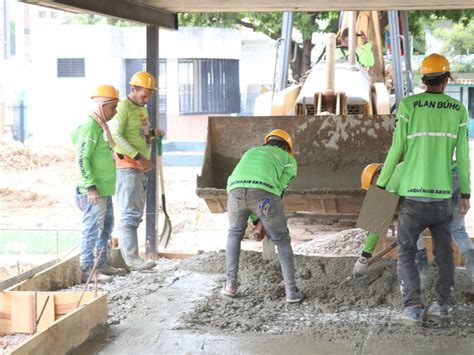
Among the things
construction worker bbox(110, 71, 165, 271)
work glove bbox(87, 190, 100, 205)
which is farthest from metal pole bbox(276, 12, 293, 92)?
work glove bbox(87, 190, 100, 205)

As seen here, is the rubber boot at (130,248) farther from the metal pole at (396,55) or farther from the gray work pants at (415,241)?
the metal pole at (396,55)

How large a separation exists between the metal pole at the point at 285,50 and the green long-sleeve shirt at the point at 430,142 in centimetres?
560

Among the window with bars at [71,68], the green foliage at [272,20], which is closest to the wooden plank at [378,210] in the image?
the green foliage at [272,20]

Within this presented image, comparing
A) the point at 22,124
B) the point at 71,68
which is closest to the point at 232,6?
the point at 22,124

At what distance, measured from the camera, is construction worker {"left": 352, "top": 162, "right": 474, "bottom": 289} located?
6651mm

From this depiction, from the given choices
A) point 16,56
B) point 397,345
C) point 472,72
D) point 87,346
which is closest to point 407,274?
point 397,345

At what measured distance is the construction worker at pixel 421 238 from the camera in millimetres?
6651

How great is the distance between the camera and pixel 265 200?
7.06 m

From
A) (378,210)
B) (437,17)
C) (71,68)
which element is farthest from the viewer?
(71,68)

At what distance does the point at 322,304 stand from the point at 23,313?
244cm

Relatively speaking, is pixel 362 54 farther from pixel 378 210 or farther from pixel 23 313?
pixel 23 313

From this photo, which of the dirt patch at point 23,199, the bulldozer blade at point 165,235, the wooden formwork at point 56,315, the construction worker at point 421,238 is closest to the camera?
the wooden formwork at point 56,315

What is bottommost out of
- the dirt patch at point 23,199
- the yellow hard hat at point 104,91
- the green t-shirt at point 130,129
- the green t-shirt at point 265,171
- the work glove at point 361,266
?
the dirt patch at point 23,199

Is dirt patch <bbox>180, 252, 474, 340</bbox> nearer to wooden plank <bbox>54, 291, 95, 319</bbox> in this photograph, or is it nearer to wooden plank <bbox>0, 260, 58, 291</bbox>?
wooden plank <bbox>54, 291, 95, 319</bbox>
